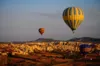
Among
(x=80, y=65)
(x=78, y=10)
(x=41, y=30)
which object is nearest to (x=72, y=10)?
(x=78, y=10)

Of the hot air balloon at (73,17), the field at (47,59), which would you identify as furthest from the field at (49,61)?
the hot air balloon at (73,17)

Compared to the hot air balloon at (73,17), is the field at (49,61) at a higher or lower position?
lower

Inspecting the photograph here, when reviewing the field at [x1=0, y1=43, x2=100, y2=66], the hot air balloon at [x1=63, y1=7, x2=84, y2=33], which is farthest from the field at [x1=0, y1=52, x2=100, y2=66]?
the hot air balloon at [x1=63, y1=7, x2=84, y2=33]

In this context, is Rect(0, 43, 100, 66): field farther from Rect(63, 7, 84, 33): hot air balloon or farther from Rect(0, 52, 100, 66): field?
Rect(63, 7, 84, 33): hot air balloon

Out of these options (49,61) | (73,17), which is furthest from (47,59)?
(73,17)

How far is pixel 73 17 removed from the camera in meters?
27.4

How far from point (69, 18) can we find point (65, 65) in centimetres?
635

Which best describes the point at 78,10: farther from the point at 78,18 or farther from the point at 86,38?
the point at 86,38

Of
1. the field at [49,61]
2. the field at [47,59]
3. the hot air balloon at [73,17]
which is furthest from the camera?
the field at [47,59]

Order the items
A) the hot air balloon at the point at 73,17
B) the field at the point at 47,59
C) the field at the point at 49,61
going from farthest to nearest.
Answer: the field at the point at 47,59, the field at the point at 49,61, the hot air balloon at the point at 73,17

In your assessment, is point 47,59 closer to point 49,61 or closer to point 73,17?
point 49,61

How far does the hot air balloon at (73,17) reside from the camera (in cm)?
2706

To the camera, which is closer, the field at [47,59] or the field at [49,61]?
the field at [49,61]

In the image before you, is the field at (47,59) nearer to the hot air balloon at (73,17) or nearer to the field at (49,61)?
the field at (49,61)
